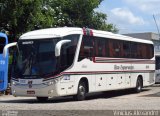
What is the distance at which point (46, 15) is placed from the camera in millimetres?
41156

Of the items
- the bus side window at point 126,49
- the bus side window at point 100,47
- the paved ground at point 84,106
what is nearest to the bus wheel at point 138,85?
the bus side window at point 126,49

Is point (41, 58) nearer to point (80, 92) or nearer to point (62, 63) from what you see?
point (62, 63)

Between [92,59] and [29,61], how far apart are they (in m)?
3.45

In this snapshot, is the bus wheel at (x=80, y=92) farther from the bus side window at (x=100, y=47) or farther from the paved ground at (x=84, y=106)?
the bus side window at (x=100, y=47)

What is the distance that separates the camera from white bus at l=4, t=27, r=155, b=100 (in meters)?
19.5

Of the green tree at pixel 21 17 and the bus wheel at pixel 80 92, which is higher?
the green tree at pixel 21 17

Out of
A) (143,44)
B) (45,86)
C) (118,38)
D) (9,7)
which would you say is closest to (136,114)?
(45,86)

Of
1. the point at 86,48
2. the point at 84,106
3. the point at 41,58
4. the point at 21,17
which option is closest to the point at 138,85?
the point at 86,48

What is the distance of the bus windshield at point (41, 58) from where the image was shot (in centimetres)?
1953

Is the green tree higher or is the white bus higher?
the green tree

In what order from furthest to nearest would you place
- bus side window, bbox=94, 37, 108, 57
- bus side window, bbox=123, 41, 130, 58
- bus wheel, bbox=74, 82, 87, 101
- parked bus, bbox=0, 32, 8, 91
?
bus side window, bbox=123, 41, 130, 58, parked bus, bbox=0, 32, 8, 91, bus side window, bbox=94, 37, 108, 57, bus wheel, bbox=74, 82, 87, 101

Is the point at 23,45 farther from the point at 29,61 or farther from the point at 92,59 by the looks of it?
the point at 92,59

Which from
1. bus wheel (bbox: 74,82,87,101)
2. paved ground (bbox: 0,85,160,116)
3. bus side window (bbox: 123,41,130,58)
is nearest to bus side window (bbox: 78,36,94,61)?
bus wheel (bbox: 74,82,87,101)

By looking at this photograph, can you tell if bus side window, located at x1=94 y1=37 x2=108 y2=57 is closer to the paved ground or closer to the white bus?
the white bus
